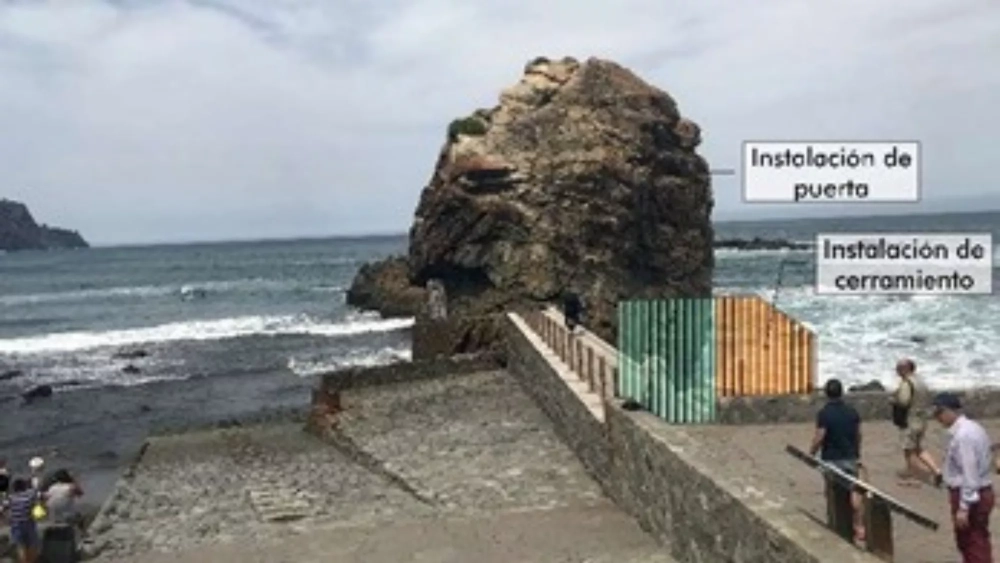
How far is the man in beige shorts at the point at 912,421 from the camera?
1145 cm

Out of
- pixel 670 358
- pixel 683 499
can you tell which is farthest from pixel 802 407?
pixel 683 499

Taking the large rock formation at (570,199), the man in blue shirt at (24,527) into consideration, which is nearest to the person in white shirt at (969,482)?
the man in blue shirt at (24,527)

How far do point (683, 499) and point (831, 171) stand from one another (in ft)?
11.4

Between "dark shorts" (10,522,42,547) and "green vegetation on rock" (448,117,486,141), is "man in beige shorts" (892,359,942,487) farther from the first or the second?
"green vegetation on rock" (448,117,486,141)

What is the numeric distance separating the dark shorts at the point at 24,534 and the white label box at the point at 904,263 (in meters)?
10.1

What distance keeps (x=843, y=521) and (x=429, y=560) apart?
6065mm

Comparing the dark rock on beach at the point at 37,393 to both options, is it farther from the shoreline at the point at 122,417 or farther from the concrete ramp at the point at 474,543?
the concrete ramp at the point at 474,543

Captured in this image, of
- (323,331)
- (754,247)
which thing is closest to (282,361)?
(323,331)

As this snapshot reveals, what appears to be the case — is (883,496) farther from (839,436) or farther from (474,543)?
(474,543)

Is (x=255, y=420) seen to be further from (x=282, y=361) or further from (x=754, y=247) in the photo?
(x=754, y=247)

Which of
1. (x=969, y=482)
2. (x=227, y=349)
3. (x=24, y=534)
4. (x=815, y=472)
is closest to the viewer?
(x=969, y=482)

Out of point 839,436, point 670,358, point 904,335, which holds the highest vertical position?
point 670,358

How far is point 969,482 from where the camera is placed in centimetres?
831

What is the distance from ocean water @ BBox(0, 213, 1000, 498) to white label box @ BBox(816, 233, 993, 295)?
3803 mm
